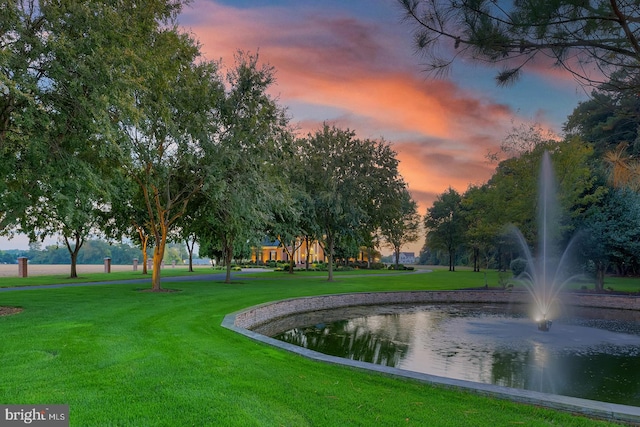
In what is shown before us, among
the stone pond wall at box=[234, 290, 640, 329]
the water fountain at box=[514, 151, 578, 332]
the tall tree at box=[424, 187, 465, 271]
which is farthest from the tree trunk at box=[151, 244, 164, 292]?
the tall tree at box=[424, 187, 465, 271]

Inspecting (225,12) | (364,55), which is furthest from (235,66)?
(364,55)

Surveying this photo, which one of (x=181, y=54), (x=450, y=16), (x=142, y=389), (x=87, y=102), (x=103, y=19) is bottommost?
(x=142, y=389)

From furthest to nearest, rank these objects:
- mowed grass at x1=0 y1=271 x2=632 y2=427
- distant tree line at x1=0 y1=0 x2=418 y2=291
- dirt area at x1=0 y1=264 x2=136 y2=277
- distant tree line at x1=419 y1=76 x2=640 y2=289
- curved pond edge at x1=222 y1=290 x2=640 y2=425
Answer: dirt area at x1=0 y1=264 x2=136 y2=277
distant tree line at x1=419 y1=76 x2=640 y2=289
distant tree line at x1=0 y1=0 x2=418 y2=291
curved pond edge at x1=222 y1=290 x2=640 y2=425
mowed grass at x1=0 y1=271 x2=632 y2=427

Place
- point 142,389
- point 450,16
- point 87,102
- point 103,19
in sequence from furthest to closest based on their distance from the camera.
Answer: point 103,19 < point 87,102 < point 450,16 < point 142,389

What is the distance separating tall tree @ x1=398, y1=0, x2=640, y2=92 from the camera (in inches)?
296

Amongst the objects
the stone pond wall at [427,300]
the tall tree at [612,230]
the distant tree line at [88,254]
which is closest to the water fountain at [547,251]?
the stone pond wall at [427,300]

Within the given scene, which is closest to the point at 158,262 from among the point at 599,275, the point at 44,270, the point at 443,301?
the point at 443,301

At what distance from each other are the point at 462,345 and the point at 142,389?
29.5 feet

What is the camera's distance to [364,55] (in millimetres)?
16953

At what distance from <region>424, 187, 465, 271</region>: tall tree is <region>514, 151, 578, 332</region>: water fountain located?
35.2m

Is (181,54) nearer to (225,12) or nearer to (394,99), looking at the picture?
(225,12)

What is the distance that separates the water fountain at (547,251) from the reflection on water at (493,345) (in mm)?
4206

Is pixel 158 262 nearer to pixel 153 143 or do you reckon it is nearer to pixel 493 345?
pixel 153 143

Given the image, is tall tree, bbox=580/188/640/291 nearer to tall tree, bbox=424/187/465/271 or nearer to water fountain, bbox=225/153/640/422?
water fountain, bbox=225/153/640/422
